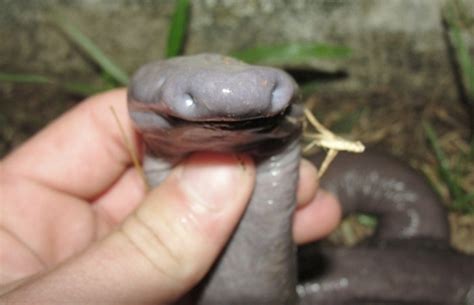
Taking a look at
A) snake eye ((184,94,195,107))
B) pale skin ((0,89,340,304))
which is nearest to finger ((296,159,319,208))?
pale skin ((0,89,340,304))

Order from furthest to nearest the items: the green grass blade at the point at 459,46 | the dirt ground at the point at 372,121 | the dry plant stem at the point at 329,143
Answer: the dirt ground at the point at 372,121 < the green grass blade at the point at 459,46 < the dry plant stem at the point at 329,143

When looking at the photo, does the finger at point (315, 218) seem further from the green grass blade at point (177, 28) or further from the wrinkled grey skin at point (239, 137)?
the green grass blade at point (177, 28)

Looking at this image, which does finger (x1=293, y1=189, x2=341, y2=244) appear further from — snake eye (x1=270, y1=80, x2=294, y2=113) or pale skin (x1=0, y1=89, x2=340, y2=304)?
snake eye (x1=270, y1=80, x2=294, y2=113)

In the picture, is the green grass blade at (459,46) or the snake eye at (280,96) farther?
the green grass blade at (459,46)

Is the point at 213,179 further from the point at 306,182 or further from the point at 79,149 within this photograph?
the point at 79,149

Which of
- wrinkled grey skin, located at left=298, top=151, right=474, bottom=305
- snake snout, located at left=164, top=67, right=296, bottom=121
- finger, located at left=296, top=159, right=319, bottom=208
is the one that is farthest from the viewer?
wrinkled grey skin, located at left=298, top=151, right=474, bottom=305

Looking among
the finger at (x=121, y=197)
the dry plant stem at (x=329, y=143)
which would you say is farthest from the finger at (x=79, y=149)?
the dry plant stem at (x=329, y=143)

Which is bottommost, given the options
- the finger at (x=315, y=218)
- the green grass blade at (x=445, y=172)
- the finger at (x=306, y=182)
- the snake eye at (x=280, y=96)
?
the green grass blade at (x=445, y=172)

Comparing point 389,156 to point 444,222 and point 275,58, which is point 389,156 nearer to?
point 444,222
